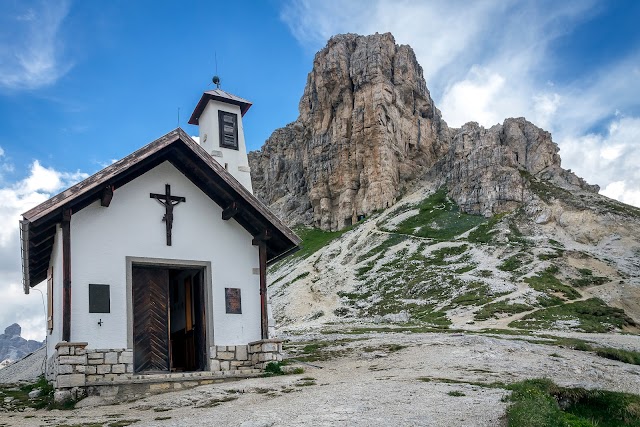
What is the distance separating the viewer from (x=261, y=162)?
16325 centimetres

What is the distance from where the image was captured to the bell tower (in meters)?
25.9

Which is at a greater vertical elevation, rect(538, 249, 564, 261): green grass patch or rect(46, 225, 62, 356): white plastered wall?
rect(538, 249, 564, 261): green grass patch

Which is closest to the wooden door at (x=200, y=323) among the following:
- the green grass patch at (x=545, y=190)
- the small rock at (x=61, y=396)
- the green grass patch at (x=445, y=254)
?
the small rock at (x=61, y=396)

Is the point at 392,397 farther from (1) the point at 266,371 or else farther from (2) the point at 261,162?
(2) the point at 261,162

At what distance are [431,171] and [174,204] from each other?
9954 centimetres

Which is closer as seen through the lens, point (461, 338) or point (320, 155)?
point (461, 338)

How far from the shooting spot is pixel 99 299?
1717 cm

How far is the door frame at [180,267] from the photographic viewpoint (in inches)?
688

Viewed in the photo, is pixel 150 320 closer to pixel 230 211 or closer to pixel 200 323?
pixel 200 323

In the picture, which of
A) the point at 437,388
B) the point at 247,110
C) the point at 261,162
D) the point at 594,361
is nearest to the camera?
the point at 437,388

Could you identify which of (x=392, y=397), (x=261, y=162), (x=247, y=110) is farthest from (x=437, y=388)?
(x=261, y=162)

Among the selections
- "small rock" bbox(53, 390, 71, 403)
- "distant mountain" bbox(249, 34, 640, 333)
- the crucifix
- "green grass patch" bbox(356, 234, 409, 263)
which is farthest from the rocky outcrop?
"small rock" bbox(53, 390, 71, 403)

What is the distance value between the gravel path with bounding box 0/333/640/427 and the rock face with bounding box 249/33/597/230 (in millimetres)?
76620

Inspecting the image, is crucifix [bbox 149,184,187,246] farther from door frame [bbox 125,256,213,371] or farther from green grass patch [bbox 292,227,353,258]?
green grass patch [bbox 292,227,353,258]
